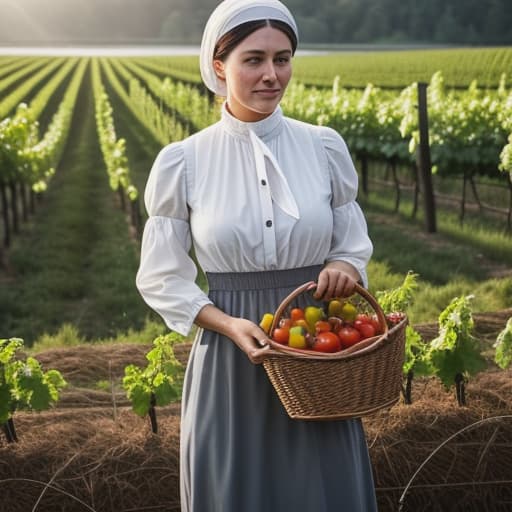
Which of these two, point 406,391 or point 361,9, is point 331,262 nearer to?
point 406,391

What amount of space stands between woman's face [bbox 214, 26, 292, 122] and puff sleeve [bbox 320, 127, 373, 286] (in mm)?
201

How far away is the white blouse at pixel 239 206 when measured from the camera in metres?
2.01

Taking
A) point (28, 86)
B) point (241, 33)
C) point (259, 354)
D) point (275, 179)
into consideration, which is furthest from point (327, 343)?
point (28, 86)

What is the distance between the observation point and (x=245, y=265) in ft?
6.71

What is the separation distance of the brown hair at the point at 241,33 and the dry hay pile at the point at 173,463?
67.0 inches

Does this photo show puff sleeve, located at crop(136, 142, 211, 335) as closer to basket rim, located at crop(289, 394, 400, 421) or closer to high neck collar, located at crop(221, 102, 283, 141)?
high neck collar, located at crop(221, 102, 283, 141)

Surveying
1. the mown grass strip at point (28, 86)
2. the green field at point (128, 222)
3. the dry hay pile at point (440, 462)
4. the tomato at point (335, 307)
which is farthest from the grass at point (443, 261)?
the mown grass strip at point (28, 86)

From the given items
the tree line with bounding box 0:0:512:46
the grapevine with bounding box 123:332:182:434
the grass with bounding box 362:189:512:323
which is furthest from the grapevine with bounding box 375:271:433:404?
the tree line with bounding box 0:0:512:46

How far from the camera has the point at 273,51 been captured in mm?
1944

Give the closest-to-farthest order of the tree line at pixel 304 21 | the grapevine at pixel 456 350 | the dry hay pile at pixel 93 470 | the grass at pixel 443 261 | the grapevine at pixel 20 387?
the dry hay pile at pixel 93 470, the grapevine at pixel 20 387, the grapevine at pixel 456 350, the grass at pixel 443 261, the tree line at pixel 304 21

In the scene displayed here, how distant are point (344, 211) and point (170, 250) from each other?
42cm

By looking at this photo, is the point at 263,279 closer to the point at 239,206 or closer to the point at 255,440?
the point at 239,206

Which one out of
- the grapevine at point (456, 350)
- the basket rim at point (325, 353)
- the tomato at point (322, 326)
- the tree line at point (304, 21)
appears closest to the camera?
the basket rim at point (325, 353)

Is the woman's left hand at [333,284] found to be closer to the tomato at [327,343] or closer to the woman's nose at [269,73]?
the tomato at [327,343]
